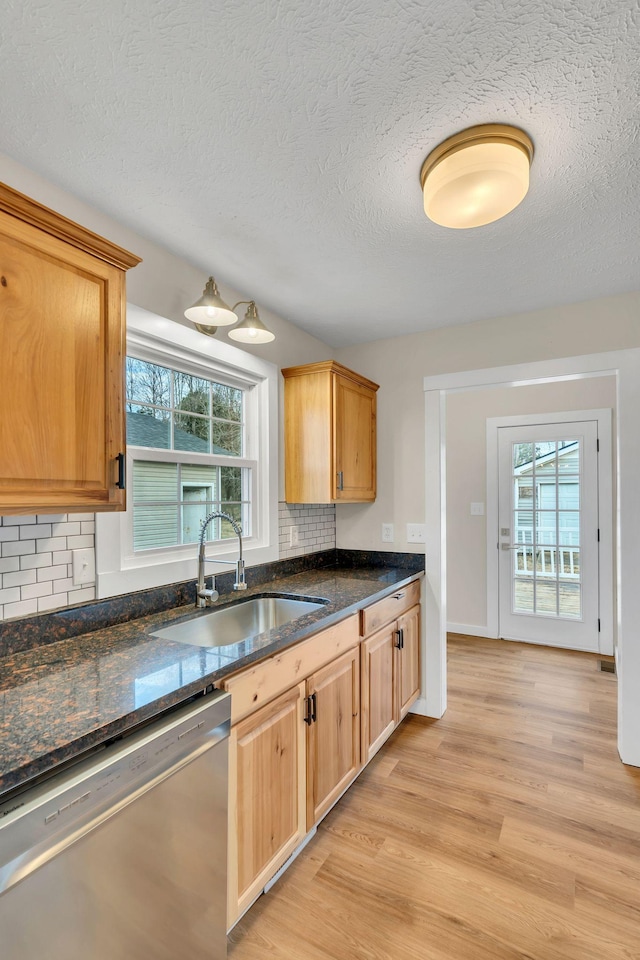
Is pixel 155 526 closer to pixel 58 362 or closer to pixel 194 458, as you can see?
pixel 194 458

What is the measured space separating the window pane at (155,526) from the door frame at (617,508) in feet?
5.20

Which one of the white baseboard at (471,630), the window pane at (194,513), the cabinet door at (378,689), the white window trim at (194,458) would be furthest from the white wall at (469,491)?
the window pane at (194,513)

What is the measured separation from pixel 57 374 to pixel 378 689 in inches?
77.8

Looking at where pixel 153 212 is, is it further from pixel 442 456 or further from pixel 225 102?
pixel 442 456

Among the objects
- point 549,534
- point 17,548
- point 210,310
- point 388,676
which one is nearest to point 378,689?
point 388,676

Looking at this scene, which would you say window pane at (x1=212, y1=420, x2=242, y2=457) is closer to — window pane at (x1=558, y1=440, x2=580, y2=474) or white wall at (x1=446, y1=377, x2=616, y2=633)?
white wall at (x1=446, y1=377, x2=616, y2=633)

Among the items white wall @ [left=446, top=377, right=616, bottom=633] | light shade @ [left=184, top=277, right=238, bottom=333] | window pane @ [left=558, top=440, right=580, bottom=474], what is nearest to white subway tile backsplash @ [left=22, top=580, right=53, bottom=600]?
light shade @ [left=184, top=277, right=238, bottom=333]

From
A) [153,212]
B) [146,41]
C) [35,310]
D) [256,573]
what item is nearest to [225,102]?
[146,41]

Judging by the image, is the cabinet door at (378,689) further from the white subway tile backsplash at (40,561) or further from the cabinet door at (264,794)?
the white subway tile backsplash at (40,561)

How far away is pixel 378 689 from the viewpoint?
2.37 meters

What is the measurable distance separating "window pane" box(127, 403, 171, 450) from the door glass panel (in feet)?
10.9

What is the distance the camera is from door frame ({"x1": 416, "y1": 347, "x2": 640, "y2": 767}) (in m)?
2.40

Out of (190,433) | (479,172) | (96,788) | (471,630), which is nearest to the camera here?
(96,788)

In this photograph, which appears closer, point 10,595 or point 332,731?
point 10,595
